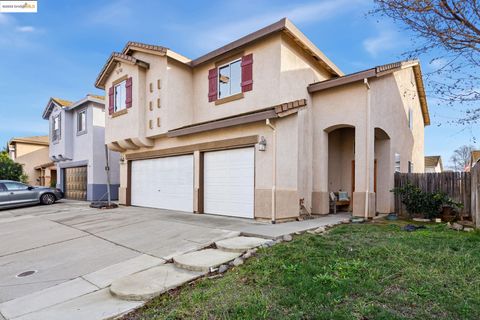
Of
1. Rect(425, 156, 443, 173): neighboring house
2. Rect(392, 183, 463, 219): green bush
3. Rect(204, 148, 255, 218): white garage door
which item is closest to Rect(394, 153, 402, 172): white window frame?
Rect(392, 183, 463, 219): green bush

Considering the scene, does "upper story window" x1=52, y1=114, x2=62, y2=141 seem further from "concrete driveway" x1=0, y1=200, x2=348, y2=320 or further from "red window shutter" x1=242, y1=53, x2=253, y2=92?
"red window shutter" x1=242, y1=53, x2=253, y2=92

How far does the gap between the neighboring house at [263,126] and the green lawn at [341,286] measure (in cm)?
431

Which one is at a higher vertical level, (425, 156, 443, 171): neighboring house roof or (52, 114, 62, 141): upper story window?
(52, 114, 62, 141): upper story window

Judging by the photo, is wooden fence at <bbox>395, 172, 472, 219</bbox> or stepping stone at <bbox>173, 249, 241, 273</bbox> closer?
stepping stone at <bbox>173, 249, 241, 273</bbox>

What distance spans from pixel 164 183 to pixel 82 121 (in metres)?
10.3

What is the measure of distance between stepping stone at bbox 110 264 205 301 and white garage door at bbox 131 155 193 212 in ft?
24.3

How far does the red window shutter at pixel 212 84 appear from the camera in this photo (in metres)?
12.9

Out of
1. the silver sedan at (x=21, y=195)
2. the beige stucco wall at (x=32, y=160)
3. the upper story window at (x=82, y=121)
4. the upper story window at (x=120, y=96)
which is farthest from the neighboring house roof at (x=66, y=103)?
the beige stucco wall at (x=32, y=160)

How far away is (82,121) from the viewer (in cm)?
2055

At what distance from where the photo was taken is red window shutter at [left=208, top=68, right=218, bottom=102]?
12.9m

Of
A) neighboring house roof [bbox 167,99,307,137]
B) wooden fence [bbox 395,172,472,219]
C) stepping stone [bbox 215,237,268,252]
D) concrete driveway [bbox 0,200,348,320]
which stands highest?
neighboring house roof [bbox 167,99,307,137]

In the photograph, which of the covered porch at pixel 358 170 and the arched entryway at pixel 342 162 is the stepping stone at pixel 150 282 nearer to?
the covered porch at pixel 358 170

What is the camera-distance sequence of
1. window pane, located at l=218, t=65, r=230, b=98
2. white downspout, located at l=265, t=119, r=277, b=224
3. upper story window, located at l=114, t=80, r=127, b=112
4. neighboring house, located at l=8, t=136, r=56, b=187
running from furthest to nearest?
neighboring house, located at l=8, t=136, r=56, b=187 → upper story window, located at l=114, t=80, r=127, b=112 → window pane, located at l=218, t=65, r=230, b=98 → white downspout, located at l=265, t=119, r=277, b=224

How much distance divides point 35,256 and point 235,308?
5916 millimetres
